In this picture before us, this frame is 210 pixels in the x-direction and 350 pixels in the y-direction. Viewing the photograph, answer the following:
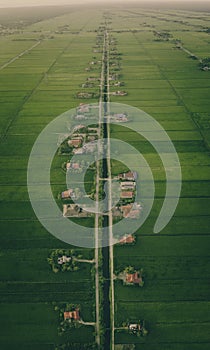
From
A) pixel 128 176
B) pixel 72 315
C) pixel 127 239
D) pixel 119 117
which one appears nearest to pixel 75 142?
pixel 128 176

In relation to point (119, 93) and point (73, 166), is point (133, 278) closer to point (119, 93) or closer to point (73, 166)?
point (73, 166)

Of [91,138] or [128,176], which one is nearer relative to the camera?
[128,176]

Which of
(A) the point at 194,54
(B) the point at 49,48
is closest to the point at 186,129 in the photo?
(A) the point at 194,54

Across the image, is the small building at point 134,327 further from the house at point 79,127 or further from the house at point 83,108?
the house at point 83,108

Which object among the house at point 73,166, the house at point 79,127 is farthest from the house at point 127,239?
the house at point 79,127

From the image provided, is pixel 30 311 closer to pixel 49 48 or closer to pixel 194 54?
pixel 194 54

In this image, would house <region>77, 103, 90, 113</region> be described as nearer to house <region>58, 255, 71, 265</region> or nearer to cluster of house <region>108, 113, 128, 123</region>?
cluster of house <region>108, 113, 128, 123</region>

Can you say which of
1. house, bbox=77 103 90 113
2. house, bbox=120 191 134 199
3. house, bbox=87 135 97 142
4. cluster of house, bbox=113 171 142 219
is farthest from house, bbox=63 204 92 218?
house, bbox=77 103 90 113

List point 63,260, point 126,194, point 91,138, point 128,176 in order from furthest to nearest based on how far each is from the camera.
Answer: point 91,138
point 128,176
point 126,194
point 63,260
